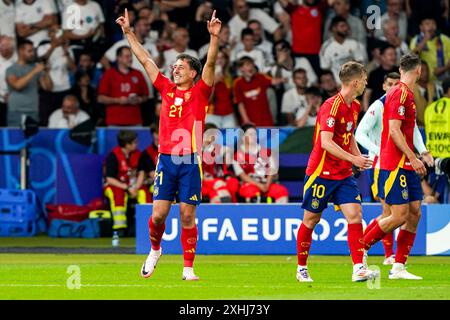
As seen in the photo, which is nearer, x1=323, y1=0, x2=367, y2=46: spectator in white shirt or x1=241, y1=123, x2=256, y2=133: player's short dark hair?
x1=241, y1=123, x2=256, y2=133: player's short dark hair

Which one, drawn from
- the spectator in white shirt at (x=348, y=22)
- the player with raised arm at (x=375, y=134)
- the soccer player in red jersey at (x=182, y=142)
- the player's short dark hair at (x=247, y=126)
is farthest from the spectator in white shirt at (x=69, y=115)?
the soccer player in red jersey at (x=182, y=142)

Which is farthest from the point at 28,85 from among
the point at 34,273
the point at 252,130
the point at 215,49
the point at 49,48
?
the point at 215,49

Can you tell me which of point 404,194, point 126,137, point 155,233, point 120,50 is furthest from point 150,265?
point 120,50

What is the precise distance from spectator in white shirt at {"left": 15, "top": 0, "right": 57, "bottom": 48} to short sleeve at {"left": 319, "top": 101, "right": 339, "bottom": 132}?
1007 centimetres

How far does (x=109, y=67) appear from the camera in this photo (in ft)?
70.1

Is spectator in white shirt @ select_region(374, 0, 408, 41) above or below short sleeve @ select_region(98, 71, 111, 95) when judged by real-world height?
above

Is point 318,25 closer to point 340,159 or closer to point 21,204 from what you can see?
point 21,204

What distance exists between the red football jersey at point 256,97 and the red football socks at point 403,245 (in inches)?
299

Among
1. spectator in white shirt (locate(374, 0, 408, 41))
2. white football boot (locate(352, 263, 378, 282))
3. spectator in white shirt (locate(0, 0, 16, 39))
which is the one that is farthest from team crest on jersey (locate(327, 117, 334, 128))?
spectator in white shirt (locate(0, 0, 16, 39))

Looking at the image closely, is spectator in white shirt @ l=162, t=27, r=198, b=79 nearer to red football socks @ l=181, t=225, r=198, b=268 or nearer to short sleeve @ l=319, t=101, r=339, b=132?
red football socks @ l=181, t=225, r=198, b=268

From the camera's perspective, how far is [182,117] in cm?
1266

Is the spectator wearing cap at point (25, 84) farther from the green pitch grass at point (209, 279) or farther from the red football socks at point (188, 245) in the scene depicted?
the red football socks at point (188, 245)

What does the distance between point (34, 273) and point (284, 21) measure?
9118mm

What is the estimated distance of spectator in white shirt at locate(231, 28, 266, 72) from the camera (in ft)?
69.5
